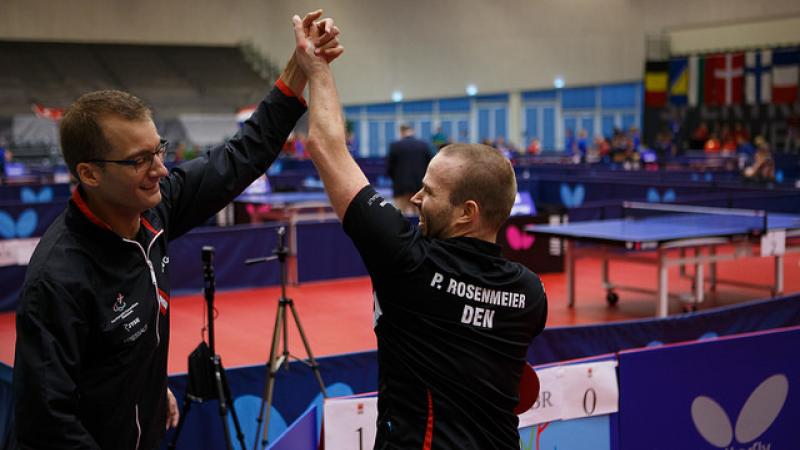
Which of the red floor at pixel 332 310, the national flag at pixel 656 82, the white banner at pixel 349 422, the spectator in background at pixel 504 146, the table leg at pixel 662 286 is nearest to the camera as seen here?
the white banner at pixel 349 422

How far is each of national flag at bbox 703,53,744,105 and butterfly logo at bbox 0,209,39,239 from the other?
21353mm

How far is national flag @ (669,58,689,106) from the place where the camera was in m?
28.1

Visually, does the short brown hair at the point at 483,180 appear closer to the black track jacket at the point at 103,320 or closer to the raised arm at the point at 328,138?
the raised arm at the point at 328,138

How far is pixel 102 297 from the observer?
1.95m

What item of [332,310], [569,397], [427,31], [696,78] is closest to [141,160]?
[569,397]

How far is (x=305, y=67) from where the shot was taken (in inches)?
85.6

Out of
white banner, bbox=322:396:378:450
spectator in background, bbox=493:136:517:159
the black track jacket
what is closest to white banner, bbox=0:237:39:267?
white banner, bbox=322:396:378:450

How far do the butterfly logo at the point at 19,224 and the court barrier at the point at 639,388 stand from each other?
27.2ft

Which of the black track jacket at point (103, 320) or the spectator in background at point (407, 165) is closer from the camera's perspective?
the black track jacket at point (103, 320)

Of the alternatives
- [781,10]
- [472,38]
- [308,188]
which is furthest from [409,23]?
[308,188]

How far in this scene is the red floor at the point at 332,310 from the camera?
7625 millimetres

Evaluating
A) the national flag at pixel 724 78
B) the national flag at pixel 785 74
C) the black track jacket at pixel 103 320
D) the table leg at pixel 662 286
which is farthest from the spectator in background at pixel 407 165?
the national flag at pixel 724 78

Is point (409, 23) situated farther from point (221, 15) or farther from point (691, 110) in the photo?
point (691, 110)

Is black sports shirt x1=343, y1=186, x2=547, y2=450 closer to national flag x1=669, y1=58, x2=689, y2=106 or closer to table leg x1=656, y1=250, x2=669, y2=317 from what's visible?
table leg x1=656, y1=250, x2=669, y2=317
